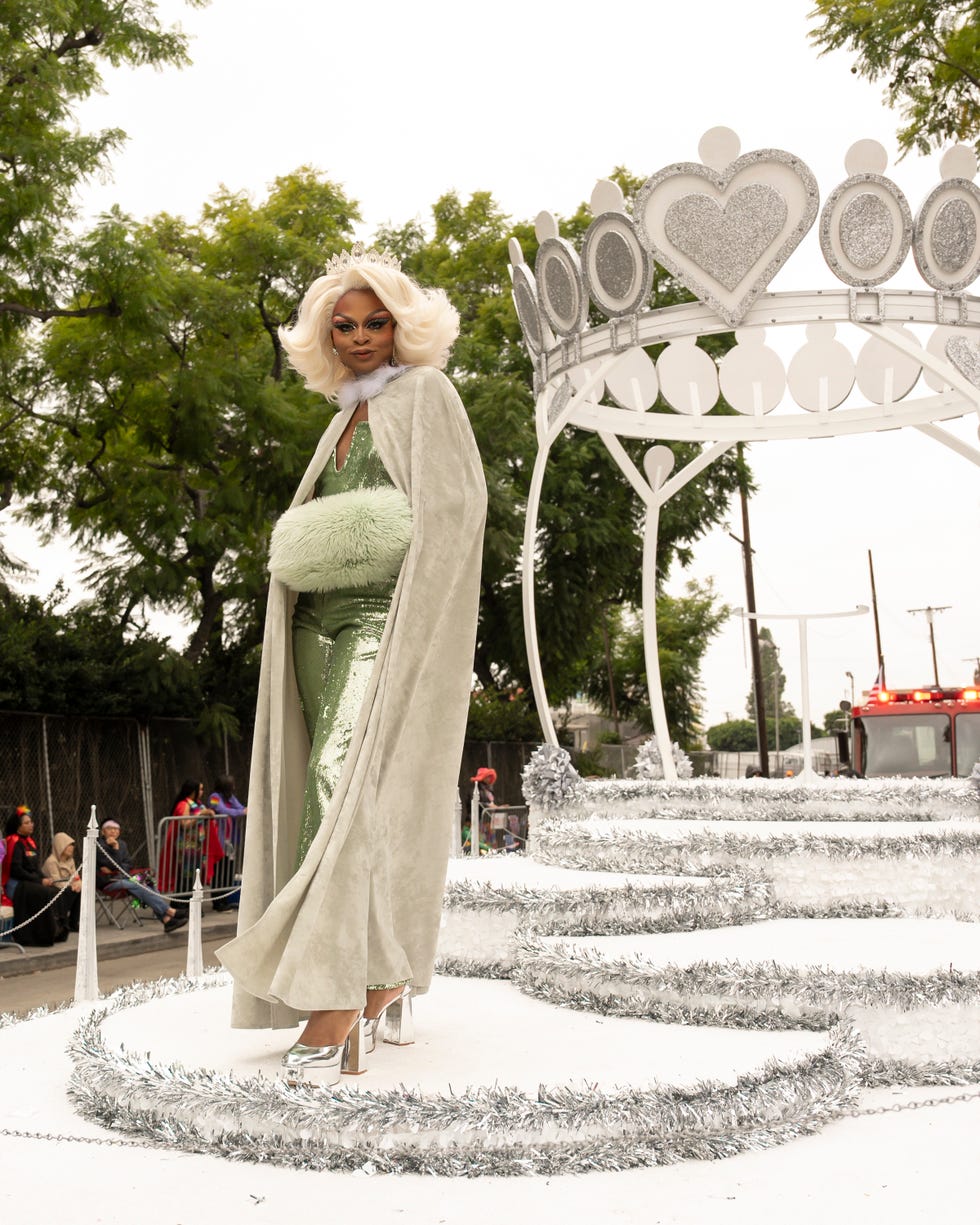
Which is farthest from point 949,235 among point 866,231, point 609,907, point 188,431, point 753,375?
point 188,431

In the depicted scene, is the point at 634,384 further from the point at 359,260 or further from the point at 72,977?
the point at 359,260

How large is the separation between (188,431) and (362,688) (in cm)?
1348

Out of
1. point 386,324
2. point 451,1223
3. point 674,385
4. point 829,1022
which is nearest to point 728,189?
point 674,385

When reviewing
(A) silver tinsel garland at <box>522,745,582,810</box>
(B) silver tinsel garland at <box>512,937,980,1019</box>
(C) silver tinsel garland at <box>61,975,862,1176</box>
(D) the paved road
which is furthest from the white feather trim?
(A) silver tinsel garland at <box>522,745,582,810</box>

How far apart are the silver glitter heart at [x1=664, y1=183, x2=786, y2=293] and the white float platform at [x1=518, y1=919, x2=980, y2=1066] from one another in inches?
185

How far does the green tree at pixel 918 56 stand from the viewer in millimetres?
15797

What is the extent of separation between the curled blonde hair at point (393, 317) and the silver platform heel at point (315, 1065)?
176 centimetres

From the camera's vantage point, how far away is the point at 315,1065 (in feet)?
9.93

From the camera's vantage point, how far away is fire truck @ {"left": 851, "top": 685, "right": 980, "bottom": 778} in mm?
17344

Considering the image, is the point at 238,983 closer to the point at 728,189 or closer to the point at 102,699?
the point at 728,189

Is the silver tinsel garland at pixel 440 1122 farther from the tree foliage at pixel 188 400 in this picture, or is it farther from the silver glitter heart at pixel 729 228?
the tree foliage at pixel 188 400

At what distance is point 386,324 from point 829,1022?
92.5 inches

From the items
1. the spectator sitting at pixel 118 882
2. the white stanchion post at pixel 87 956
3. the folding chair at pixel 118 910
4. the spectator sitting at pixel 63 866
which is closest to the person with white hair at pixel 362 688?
the white stanchion post at pixel 87 956

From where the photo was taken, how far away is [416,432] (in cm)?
348
